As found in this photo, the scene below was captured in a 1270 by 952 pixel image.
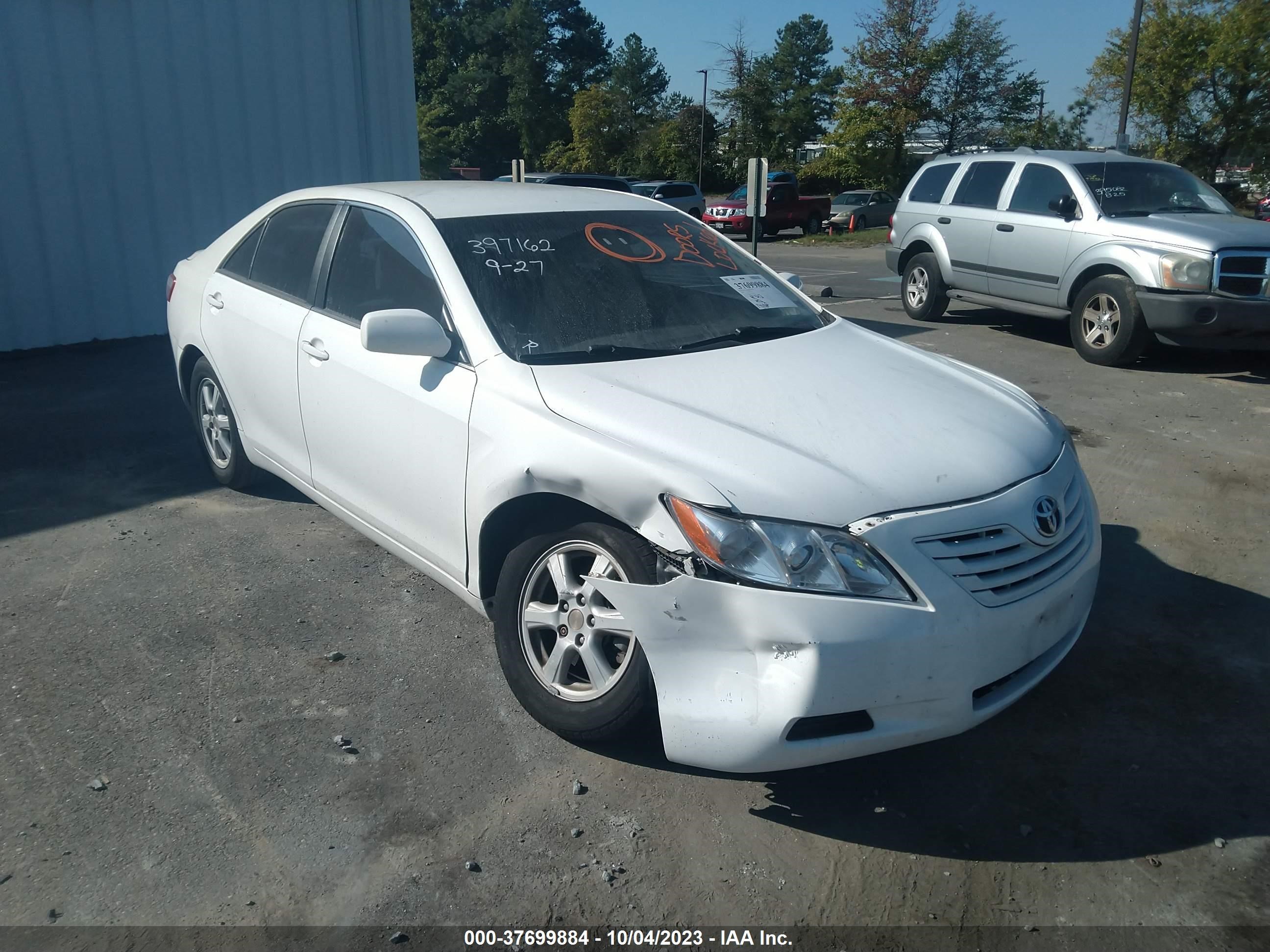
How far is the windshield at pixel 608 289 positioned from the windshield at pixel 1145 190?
6.20 metres

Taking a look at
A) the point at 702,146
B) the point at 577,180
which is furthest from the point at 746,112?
the point at 577,180

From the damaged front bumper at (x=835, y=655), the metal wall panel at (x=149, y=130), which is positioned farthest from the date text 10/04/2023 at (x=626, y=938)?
the metal wall panel at (x=149, y=130)

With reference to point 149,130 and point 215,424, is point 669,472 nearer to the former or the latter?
point 215,424

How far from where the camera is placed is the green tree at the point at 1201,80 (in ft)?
92.4

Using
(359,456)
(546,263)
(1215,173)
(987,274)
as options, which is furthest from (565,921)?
(1215,173)

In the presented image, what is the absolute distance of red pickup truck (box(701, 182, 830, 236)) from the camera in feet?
92.8

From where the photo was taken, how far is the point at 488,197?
415 centimetres

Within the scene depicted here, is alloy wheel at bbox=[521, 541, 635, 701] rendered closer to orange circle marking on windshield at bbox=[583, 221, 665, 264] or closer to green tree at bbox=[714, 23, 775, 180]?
orange circle marking on windshield at bbox=[583, 221, 665, 264]

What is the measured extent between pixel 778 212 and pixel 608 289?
1073 inches

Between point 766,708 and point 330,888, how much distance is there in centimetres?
121

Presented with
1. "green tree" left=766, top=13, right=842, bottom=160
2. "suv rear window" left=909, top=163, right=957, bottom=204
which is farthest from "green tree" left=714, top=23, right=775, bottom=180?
"suv rear window" left=909, top=163, right=957, bottom=204

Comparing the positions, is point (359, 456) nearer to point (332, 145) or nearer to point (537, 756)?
point (537, 756)

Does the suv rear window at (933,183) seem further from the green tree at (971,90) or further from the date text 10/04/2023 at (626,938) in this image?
the green tree at (971,90)

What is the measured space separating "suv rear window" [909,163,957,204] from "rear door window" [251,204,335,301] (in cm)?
807
